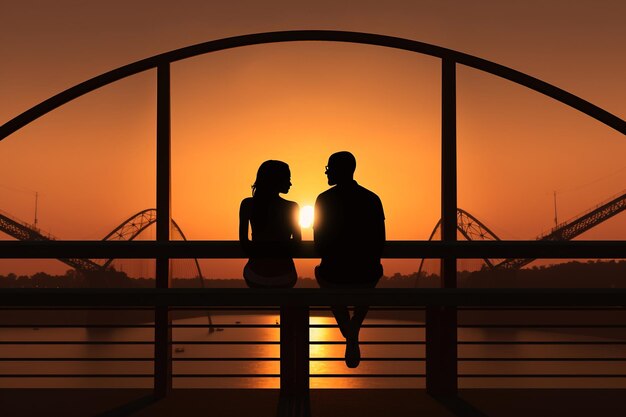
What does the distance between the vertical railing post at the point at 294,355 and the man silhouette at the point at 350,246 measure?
39 centimetres

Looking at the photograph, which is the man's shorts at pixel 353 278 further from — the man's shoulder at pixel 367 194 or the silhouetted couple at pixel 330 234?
the man's shoulder at pixel 367 194

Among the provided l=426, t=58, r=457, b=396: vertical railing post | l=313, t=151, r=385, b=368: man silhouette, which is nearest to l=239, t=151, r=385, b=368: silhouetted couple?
l=313, t=151, r=385, b=368: man silhouette

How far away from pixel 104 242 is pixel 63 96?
2.20 metres

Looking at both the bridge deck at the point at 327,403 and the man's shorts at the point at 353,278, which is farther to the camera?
the bridge deck at the point at 327,403

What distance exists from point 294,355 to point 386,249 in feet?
2.63

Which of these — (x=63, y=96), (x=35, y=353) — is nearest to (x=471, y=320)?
(x=35, y=353)

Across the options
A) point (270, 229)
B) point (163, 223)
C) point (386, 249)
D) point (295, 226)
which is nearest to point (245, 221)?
point (270, 229)

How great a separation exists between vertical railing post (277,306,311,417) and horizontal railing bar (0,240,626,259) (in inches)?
17.3

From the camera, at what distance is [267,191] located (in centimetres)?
373

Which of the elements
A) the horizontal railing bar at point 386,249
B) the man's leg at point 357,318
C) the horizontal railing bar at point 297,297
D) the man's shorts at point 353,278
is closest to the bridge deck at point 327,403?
the man's leg at point 357,318

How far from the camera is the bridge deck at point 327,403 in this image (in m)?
3.76

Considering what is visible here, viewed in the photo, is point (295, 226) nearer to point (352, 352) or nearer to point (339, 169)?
point (339, 169)

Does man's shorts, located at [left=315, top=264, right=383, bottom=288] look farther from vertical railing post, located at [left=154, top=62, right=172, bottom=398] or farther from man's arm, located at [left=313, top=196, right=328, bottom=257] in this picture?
vertical railing post, located at [left=154, top=62, right=172, bottom=398]

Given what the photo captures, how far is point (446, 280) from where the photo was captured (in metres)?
4.52
